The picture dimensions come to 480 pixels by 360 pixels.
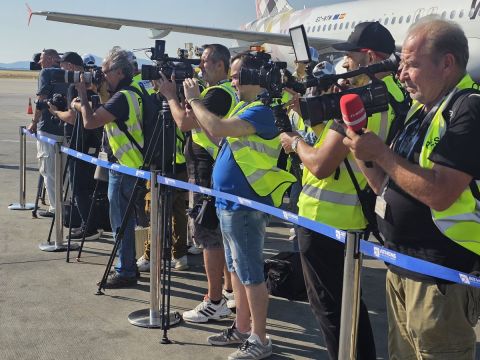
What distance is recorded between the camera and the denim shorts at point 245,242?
12.4 feet

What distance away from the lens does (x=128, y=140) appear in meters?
5.26

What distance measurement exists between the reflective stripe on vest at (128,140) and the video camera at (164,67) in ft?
2.40

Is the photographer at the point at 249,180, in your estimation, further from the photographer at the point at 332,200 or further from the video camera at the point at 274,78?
the photographer at the point at 332,200

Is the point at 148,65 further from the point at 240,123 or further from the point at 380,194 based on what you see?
the point at 380,194

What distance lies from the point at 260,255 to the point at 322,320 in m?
0.75

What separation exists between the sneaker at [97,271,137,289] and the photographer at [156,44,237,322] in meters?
0.89

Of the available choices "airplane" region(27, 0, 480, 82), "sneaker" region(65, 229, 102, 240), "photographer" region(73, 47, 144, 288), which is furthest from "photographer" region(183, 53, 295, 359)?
"airplane" region(27, 0, 480, 82)

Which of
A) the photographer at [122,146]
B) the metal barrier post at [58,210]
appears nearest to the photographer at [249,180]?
the photographer at [122,146]

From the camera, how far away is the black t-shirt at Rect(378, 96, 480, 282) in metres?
2.16

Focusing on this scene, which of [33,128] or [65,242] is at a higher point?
[33,128]

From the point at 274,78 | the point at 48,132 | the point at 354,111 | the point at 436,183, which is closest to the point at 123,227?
the point at 274,78

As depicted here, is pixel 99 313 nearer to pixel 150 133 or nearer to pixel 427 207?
pixel 150 133

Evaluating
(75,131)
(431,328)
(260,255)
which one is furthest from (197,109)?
(75,131)

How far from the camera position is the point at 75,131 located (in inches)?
257
